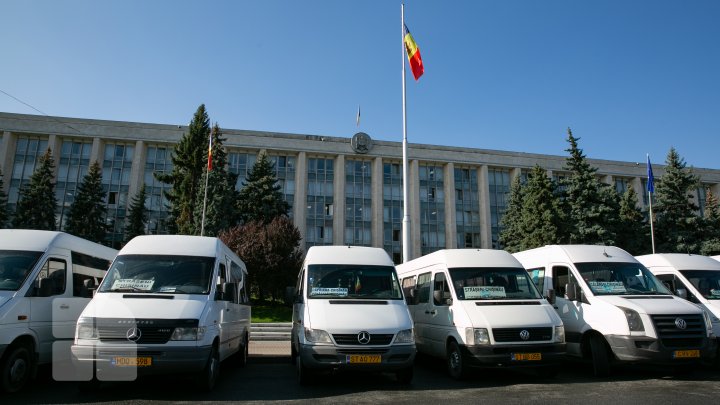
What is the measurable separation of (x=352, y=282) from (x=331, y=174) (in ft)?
149

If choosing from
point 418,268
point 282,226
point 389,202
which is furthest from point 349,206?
point 418,268

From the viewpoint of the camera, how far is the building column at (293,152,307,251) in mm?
51406

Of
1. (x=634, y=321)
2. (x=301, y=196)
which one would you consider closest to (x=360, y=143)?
(x=301, y=196)

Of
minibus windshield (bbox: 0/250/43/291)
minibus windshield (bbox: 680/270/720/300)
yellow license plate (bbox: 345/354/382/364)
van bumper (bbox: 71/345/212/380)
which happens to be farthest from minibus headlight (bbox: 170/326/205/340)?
minibus windshield (bbox: 680/270/720/300)

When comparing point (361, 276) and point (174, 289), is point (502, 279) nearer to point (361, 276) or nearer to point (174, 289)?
point (361, 276)

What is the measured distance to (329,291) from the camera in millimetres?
9180

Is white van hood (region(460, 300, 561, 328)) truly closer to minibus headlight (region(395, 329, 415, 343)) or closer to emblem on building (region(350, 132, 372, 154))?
minibus headlight (region(395, 329, 415, 343))

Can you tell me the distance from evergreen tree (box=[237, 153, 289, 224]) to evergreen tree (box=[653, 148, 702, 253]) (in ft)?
92.6

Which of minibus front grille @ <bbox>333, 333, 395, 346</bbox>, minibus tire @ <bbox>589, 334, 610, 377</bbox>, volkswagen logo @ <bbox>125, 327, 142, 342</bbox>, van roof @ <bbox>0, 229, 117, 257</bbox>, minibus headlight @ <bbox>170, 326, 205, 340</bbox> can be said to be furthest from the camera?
minibus tire @ <bbox>589, 334, 610, 377</bbox>

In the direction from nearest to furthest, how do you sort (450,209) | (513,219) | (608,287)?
(608,287) → (513,219) → (450,209)

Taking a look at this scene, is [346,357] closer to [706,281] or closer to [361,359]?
[361,359]

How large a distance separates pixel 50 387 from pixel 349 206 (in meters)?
45.7

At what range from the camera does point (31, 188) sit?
38.1 m

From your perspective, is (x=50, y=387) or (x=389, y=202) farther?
(x=389, y=202)
